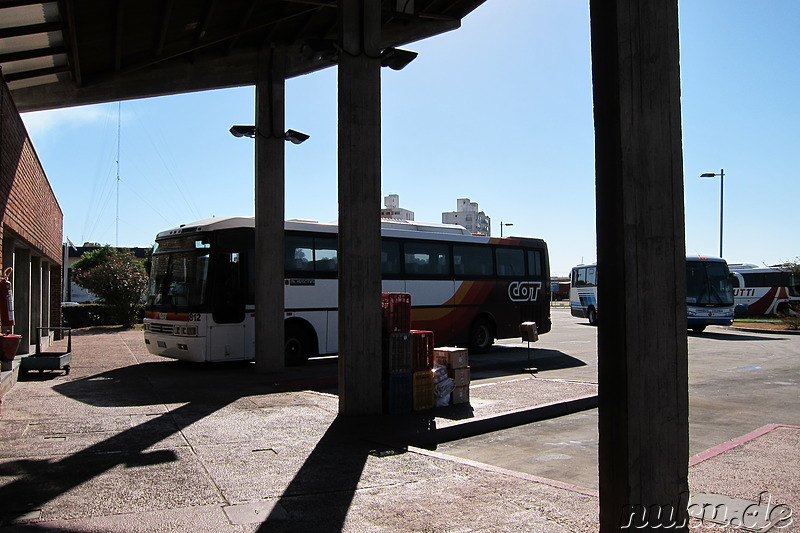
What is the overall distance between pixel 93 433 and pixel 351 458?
Result: 347 cm

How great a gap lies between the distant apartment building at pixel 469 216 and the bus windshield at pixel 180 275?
134916mm

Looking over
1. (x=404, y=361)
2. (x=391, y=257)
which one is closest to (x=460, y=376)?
(x=404, y=361)

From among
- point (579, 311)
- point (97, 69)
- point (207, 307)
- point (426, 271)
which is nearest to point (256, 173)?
point (207, 307)

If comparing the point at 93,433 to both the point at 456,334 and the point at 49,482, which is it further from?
the point at 456,334

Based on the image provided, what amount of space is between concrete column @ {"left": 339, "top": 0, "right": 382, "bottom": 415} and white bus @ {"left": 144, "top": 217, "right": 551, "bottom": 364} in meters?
6.69

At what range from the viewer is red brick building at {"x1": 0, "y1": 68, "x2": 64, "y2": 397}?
33.6ft

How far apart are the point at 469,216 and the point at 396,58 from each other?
A: 148106mm

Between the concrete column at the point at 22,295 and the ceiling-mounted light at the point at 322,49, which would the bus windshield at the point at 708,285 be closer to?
the ceiling-mounted light at the point at 322,49

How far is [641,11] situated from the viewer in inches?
161

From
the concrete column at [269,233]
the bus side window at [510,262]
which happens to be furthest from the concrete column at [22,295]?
the bus side window at [510,262]

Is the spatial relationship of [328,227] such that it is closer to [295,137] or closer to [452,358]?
[295,137]

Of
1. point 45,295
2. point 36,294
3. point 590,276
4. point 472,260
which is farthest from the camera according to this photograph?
point 590,276

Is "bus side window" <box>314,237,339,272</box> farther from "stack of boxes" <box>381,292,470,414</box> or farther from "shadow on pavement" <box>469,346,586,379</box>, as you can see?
"stack of boxes" <box>381,292,470,414</box>

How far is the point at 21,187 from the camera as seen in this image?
39.4ft
